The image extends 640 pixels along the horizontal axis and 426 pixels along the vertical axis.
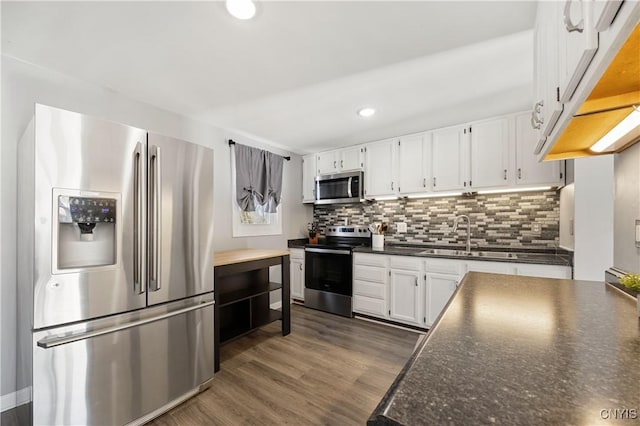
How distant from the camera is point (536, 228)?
2.80 m

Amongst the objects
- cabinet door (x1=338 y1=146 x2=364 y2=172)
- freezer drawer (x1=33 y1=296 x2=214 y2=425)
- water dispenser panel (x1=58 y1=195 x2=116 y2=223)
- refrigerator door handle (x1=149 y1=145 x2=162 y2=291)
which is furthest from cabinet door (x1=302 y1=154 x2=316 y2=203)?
water dispenser panel (x1=58 y1=195 x2=116 y2=223)

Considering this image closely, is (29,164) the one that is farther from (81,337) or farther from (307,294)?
(307,294)

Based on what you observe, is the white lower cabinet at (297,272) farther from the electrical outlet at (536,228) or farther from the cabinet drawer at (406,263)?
the electrical outlet at (536,228)

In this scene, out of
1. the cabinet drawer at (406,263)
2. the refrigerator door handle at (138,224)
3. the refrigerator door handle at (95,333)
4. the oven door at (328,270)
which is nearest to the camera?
the refrigerator door handle at (95,333)

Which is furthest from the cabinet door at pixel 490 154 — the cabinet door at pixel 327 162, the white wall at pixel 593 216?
the cabinet door at pixel 327 162

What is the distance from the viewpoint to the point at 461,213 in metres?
3.21

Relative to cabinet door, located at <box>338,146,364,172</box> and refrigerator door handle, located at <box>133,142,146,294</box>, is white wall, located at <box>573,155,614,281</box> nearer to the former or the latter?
cabinet door, located at <box>338,146,364,172</box>

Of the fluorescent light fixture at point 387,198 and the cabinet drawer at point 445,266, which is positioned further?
the fluorescent light fixture at point 387,198

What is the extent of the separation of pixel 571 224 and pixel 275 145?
3477mm

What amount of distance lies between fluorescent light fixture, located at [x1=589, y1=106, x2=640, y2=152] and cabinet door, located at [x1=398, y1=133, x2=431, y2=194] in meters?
1.93

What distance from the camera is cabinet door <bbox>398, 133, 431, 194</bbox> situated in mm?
3221

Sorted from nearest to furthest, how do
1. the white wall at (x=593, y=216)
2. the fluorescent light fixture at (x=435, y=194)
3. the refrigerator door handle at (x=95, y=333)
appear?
the refrigerator door handle at (x=95, y=333), the white wall at (x=593, y=216), the fluorescent light fixture at (x=435, y=194)

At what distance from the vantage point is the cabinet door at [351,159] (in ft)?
12.4

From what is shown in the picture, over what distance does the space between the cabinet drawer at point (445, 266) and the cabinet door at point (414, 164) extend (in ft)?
2.88
